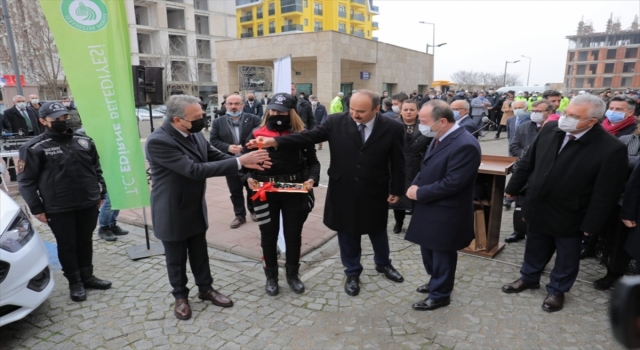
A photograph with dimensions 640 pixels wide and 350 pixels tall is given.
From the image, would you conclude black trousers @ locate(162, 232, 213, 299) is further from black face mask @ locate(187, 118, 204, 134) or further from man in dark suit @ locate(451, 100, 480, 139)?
man in dark suit @ locate(451, 100, 480, 139)

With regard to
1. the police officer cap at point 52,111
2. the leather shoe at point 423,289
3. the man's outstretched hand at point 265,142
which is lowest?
the leather shoe at point 423,289

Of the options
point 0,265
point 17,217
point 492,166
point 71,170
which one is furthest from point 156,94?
point 492,166

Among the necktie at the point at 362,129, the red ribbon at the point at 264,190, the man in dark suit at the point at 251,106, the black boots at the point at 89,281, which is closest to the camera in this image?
the red ribbon at the point at 264,190

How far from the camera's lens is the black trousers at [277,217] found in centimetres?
366

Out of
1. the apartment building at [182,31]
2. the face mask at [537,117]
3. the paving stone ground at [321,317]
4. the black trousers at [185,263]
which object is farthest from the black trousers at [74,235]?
the apartment building at [182,31]

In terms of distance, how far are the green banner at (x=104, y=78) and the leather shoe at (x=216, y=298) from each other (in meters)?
1.53

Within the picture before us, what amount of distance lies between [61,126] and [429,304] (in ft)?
12.4

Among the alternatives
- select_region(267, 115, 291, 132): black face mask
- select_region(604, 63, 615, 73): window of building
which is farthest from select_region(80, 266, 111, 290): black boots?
select_region(604, 63, 615, 73): window of building

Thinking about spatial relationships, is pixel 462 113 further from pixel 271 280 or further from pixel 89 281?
pixel 89 281

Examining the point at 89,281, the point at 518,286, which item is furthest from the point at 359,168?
the point at 89,281

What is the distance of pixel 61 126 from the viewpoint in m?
3.63

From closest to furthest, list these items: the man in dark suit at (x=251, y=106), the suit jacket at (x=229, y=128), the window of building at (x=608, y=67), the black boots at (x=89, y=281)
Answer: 1. the black boots at (x=89, y=281)
2. the suit jacket at (x=229, y=128)
3. the man in dark suit at (x=251, y=106)
4. the window of building at (x=608, y=67)

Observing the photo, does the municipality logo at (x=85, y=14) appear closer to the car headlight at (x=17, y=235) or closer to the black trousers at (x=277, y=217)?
the car headlight at (x=17, y=235)

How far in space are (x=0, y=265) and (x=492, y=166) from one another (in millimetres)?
4915
